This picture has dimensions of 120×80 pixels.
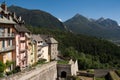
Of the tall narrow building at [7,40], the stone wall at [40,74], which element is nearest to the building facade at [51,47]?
the stone wall at [40,74]

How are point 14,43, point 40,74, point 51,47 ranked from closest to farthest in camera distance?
point 40,74, point 14,43, point 51,47

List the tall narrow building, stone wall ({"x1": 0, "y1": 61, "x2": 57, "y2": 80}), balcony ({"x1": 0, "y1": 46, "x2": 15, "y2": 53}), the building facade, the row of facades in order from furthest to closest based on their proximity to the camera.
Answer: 1. the building facade
2. the row of facades
3. the tall narrow building
4. balcony ({"x1": 0, "y1": 46, "x2": 15, "y2": 53})
5. stone wall ({"x1": 0, "y1": 61, "x2": 57, "y2": 80})

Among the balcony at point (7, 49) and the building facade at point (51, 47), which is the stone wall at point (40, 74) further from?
the building facade at point (51, 47)

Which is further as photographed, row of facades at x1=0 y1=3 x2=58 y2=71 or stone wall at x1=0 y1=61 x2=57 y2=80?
row of facades at x1=0 y1=3 x2=58 y2=71

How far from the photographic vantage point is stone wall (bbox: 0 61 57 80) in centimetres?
4165

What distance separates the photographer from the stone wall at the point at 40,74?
41647 mm

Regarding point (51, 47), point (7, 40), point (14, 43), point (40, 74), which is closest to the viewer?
point (7, 40)

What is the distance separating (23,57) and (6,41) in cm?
1060

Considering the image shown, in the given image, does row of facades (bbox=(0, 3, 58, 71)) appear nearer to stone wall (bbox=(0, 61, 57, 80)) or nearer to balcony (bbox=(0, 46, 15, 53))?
balcony (bbox=(0, 46, 15, 53))

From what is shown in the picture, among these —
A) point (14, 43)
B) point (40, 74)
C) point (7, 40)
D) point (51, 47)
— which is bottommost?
point (40, 74)

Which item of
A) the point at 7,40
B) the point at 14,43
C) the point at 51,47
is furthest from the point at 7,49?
the point at 51,47

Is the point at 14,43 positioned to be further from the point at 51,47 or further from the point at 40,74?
the point at 51,47

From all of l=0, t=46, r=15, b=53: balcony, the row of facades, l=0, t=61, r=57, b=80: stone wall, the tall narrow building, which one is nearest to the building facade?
the row of facades

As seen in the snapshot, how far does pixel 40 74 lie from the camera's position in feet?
173
